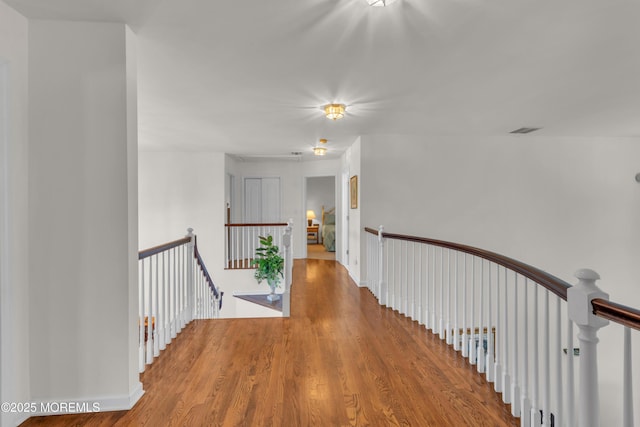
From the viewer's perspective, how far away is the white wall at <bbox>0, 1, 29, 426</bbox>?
6.05 feet

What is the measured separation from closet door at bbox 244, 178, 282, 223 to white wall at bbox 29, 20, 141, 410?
6234mm

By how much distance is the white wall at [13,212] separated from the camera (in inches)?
72.6

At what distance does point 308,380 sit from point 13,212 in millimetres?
2073

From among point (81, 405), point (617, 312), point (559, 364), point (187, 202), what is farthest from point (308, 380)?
point (187, 202)

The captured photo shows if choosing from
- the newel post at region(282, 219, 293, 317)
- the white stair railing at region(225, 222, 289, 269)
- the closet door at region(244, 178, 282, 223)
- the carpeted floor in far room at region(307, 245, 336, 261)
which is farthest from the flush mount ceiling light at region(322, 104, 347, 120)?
the carpeted floor in far room at region(307, 245, 336, 261)

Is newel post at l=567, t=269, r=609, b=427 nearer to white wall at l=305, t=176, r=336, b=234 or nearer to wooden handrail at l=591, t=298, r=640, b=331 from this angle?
wooden handrail at l=591, t=298, r=640, b=331

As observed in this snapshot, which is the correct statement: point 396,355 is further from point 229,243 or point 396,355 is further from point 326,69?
point 229,243

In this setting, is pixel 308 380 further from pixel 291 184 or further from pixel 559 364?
pixel 291 184

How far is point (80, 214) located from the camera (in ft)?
6.66

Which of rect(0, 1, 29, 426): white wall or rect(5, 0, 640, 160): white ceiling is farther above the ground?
rect(5, 0, 640, 160): white ceiling

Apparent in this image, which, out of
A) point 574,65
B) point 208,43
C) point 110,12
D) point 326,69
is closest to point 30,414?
point 110,12

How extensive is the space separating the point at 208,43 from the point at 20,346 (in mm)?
2208

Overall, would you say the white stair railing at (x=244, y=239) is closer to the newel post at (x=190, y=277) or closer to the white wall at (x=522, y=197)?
the white wall at (x=522, y=197)

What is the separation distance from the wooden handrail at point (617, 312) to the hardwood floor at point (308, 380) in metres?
1.08
